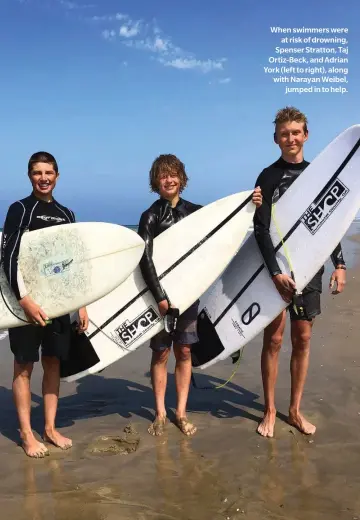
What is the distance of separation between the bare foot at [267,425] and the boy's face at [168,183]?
1.78 m

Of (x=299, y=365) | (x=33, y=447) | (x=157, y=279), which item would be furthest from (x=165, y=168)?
(x=33, y=447)

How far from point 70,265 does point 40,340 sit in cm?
55

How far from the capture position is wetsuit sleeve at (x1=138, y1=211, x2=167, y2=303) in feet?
10.9

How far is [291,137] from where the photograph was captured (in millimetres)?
3232

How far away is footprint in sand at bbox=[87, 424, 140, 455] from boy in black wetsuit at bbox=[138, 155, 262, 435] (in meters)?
0.16

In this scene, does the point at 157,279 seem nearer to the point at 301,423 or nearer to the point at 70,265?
the point at 70,265

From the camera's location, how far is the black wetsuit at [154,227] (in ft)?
10.9

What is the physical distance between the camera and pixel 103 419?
376 centimetres

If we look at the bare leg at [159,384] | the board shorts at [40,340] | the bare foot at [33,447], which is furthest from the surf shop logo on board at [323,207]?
the bare foot at [33,447]

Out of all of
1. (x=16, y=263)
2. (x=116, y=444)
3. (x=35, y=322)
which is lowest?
(x=116, y=444)

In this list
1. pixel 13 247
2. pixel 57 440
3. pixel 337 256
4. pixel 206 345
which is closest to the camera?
pixel 13 247

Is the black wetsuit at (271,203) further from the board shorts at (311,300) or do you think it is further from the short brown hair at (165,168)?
the short brown hair at (165,168)

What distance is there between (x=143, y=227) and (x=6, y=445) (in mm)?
1834

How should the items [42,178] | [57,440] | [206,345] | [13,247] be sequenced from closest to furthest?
[13,247] → [42,178] → [57,440] → [206,345]
